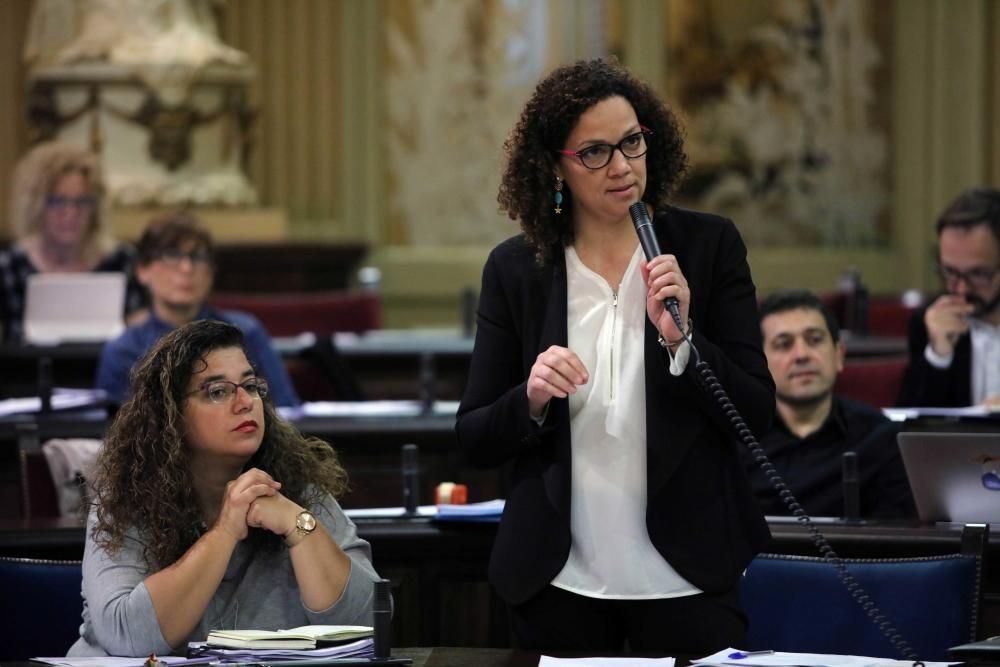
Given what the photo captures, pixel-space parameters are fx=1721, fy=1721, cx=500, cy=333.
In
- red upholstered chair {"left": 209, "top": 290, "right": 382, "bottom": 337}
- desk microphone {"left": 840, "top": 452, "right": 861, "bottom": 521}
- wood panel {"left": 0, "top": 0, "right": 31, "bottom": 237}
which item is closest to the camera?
desk microphone {"left": 840, "top": 452, "right": 861, "bottom": 521}

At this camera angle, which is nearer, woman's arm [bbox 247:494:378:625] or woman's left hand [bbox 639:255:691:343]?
woman's left hand [bbox 639:255:691:343]

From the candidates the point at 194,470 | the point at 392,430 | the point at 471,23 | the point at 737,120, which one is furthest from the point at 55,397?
the point at 737,120

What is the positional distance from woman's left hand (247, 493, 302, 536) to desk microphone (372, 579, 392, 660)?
39 cm

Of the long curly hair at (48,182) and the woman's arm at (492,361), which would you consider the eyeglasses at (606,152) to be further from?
the long curly hair at (48,182)

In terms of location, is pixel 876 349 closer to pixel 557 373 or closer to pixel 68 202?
pixel 68 202

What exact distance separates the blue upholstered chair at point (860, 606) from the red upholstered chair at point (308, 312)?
14.9 feet

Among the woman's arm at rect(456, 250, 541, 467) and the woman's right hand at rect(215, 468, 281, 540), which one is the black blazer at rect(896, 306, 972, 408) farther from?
the woman's right hand at rect(215, 468, 281, 540)

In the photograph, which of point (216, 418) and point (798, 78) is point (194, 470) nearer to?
point (216, 418)

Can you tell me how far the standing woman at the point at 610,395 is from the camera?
2.74 m

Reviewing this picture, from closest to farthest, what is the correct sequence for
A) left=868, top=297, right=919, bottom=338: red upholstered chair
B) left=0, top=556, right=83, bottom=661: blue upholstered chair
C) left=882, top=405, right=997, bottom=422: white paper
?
left=0, top=556, right=83, bottom=661: blue upholstered chair < left=882, top=405, right=997, bottom=422: white paper < left=868, top=297, right=919, bottom=338: red upholstered chair

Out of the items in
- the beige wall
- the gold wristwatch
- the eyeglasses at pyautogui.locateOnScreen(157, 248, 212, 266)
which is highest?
the beige wall

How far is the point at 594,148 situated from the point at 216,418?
0.81m

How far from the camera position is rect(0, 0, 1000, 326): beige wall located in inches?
397

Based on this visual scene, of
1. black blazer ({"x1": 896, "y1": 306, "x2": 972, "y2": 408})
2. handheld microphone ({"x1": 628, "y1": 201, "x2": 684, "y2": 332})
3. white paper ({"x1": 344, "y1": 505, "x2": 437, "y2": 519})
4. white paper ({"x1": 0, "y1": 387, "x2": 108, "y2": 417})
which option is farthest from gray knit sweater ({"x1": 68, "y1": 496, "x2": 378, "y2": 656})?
black blazer ({"x1": 896, "y1": 306, "x2": 972, "y2": 408})
